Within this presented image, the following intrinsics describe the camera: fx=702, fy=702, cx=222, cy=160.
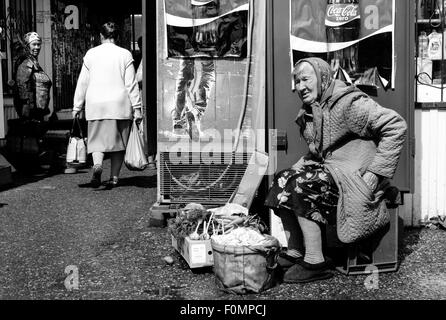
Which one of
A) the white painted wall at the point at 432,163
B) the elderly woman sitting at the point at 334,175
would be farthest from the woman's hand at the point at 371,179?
the white painted wall at the point at 432,163

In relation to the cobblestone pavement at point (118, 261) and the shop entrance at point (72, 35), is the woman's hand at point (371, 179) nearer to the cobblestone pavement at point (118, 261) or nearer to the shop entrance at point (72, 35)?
the cobblestone pavement at point (118, 261)

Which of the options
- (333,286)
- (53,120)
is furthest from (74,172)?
(333,286)

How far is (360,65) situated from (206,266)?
199 cm

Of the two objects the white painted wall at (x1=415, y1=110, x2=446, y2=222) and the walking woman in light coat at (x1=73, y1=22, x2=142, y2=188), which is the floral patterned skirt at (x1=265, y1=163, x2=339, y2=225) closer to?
the white painted wall at (x1=415, y1=110, x2=446, y2=222)

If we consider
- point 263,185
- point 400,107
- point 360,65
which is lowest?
point 263,185

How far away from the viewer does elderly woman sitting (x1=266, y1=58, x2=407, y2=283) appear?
14.3 feet

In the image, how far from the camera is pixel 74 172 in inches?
385

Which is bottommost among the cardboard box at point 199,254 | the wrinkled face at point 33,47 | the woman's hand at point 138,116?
the cardboard box at point 199,254

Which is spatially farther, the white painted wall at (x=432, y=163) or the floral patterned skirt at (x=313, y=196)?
the white painted wall at (x=432, y=163)

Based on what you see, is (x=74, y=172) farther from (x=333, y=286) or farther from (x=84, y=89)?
(x=333, y=286)

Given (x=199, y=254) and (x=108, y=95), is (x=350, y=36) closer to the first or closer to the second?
(x=199, y=254)

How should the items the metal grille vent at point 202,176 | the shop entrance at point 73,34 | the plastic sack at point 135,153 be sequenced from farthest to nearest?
the shop entrance at point 73,34 < the plastic sack at point 135,153 < the metal grille vent at point 202,176

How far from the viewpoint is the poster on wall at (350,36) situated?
17.5 ft

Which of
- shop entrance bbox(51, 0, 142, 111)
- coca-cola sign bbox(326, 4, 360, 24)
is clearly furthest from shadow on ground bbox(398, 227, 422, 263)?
shop entrance bbox(51, 0, 142, 111)
